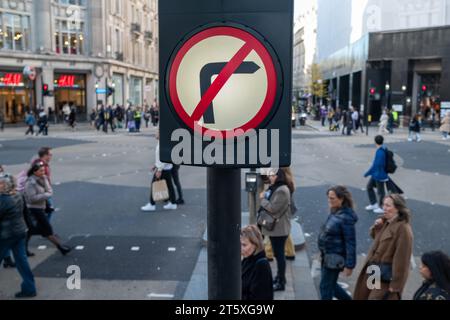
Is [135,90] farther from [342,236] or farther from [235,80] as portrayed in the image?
[235,80]

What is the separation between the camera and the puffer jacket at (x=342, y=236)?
16.4 ft

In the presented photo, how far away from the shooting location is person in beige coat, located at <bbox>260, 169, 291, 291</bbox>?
618 centimetres

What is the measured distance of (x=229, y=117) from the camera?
1617mm

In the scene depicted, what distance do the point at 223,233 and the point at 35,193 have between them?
20.8 ft

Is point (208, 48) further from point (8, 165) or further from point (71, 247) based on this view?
Answer: point (8, 165)

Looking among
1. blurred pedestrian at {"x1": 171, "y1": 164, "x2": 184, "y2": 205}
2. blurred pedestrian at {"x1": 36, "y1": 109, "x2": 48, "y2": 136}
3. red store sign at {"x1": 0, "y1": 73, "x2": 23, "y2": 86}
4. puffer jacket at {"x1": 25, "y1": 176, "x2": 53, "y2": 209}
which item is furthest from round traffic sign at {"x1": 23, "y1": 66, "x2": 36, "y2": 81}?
puffer jacket at {"x1": 25, "y1": 176, "x2": 53, "y2": 209}

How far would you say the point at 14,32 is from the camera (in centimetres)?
3850

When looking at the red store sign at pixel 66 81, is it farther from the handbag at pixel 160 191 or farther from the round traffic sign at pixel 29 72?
the handbag at pixel 160 191

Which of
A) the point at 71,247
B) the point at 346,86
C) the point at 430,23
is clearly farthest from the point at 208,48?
the point at 346,86

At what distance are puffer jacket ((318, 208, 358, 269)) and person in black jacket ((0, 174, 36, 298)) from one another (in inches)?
145

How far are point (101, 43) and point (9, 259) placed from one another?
38580mm

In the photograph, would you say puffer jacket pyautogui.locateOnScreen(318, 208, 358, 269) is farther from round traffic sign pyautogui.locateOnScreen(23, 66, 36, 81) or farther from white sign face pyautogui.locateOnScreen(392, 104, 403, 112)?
white sign face pyautogui.locateOnScreen(392, 104, 403, 112)

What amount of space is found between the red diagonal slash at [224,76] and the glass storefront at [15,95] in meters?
41.1

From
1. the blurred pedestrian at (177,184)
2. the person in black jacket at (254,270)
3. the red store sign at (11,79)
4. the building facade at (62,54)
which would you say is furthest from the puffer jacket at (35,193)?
the red store sign at (11,79)
